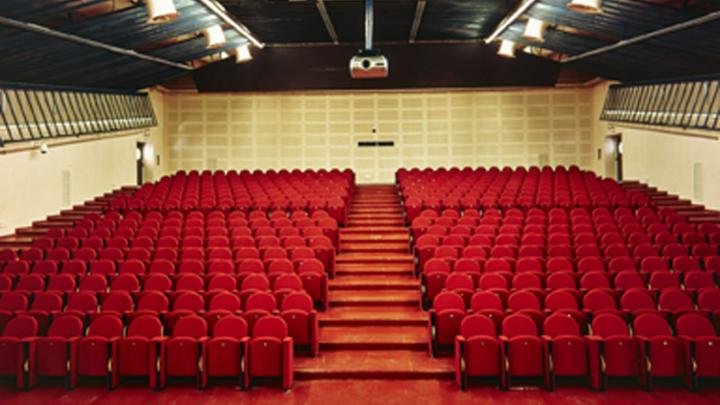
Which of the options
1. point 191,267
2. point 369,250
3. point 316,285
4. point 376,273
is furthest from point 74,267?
point 369,250

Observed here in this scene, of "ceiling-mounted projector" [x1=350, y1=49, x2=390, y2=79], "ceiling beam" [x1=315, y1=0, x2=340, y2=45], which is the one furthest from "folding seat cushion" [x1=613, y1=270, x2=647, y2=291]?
"ceiling beam" [x1=315, y1=0, x2=340, y2=45]

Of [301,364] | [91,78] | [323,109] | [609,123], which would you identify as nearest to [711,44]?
[609,123]

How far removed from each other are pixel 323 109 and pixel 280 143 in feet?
5.19

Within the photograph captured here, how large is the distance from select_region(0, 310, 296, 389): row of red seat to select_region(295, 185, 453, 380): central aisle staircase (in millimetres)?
454

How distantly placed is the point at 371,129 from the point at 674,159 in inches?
310

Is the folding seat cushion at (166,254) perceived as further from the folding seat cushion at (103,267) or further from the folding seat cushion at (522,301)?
the folding seat cushion at (522,301)

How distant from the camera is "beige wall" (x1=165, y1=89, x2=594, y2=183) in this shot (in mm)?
17266

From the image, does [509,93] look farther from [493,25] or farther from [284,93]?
[284,93]

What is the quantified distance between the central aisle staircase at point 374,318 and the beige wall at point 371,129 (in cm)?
634

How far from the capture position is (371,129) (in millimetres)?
17500

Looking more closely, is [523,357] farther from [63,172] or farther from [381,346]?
[63,172]

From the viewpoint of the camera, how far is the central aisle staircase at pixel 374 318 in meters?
6.44

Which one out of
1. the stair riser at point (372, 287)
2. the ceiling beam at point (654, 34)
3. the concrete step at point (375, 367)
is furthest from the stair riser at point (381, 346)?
the ceiling beam at point (654, 34)

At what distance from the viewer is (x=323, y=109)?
57.5 feet
